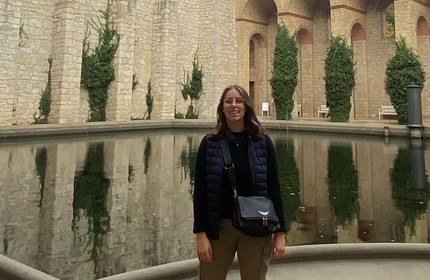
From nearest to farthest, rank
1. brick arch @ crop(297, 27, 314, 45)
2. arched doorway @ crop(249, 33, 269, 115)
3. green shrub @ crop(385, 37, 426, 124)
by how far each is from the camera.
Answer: green shrub @ crop(385, 37, 426, 124)
brick arch @ crop(297, 27, 314, 45)
arched doorway @ crop(249, 33, 269, 115)

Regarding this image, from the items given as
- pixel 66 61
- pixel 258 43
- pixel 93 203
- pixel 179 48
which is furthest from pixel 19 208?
pixel 258 43

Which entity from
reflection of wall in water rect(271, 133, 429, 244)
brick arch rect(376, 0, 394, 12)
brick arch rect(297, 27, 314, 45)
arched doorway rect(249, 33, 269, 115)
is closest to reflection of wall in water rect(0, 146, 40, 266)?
reflection of wall in water rect(271, 133, 429, 244)

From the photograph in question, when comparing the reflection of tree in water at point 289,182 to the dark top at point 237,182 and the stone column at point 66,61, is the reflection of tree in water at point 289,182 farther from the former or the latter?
the stone column at point 66,61

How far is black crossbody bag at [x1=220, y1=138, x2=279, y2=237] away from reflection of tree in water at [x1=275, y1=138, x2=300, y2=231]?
3.00 metres

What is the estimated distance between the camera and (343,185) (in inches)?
293

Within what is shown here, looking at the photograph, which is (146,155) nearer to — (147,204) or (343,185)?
(147,204)

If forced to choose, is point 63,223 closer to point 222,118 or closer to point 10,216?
point 10,216

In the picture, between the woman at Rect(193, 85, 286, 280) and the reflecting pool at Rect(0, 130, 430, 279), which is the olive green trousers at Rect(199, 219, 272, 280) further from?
the reflecting pool at Rect(0, 130, 430, 279)

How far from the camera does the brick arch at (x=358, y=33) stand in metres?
24.7

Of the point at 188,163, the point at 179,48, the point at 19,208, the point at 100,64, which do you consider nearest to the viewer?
the point at 19,208

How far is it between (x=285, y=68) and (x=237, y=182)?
2301 cm

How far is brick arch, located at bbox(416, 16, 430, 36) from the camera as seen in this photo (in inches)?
900

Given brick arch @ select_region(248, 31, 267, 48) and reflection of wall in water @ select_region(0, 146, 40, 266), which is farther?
brick arch @ select_region(248, 31, 267, 48)

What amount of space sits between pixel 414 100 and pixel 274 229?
15.1 meters
